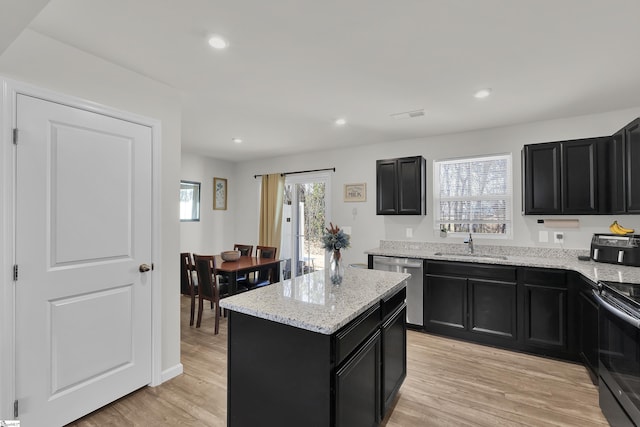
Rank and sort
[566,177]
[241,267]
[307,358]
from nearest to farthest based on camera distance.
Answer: [307,358], [566,177], [241,267]

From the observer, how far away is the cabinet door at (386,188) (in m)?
4.18

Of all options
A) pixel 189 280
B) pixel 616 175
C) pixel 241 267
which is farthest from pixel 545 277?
pixel 189 280

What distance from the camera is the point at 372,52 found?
211 cm

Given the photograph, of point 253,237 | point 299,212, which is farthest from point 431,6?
point 253,237

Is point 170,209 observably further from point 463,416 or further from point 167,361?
point 463,416

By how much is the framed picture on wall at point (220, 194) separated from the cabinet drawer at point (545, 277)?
16.3ft

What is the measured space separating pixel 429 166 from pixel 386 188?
67cm

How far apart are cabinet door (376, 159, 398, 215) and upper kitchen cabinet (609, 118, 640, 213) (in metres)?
2.16

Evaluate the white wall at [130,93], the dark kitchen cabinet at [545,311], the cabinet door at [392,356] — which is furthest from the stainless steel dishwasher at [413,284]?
the white wall at [130,93]

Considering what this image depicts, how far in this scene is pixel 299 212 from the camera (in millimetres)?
5641

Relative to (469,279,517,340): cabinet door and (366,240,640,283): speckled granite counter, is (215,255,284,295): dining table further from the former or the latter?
(469,279,517,340): cabinet door

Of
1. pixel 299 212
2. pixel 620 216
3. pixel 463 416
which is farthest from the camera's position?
pixel 299 212

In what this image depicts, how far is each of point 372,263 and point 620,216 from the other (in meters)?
2.64

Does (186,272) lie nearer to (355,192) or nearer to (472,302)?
(355,192)
